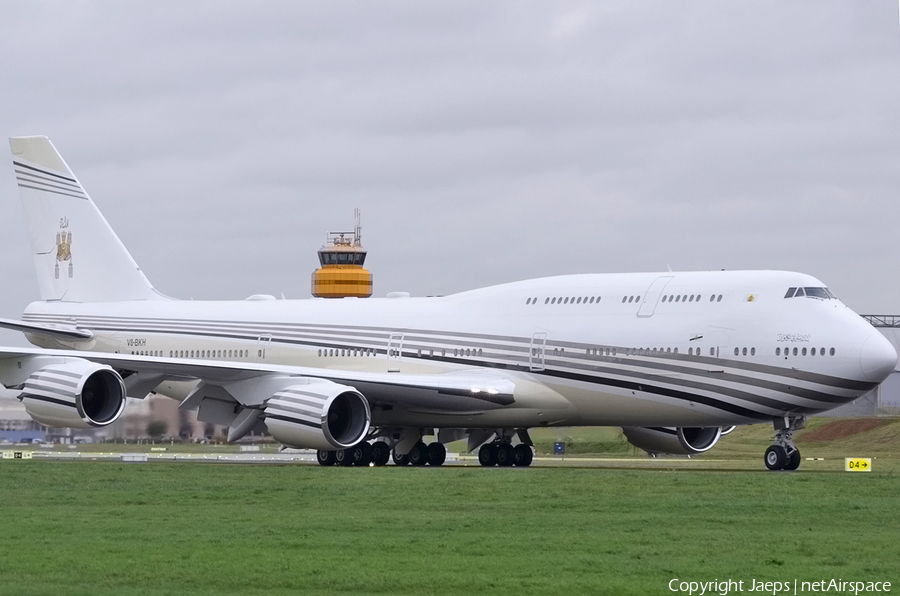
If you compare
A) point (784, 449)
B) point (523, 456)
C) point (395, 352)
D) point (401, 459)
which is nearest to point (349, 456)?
point (401, 459)

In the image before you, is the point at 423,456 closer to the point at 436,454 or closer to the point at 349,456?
the point at 436,454

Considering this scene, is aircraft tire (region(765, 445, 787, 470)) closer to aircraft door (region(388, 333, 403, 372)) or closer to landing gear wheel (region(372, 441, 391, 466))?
aircraft door (region(388, 333, 403, 372))

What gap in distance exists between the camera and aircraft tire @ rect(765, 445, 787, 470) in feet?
95.3

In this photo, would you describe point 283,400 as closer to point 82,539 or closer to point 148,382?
point 148,382

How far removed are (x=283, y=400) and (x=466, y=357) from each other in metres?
4.81

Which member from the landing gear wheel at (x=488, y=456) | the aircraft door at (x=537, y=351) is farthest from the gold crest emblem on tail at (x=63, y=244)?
the aircraft door at (x=537, y=351)

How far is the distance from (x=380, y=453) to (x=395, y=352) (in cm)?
271

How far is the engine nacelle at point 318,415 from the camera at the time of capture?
3078 cm

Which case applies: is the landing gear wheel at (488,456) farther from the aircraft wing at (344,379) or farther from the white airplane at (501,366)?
the aircraft wing at (344,379)

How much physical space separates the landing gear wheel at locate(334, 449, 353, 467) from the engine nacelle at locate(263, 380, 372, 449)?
2235 millimetres

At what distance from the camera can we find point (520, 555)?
48.1 feet

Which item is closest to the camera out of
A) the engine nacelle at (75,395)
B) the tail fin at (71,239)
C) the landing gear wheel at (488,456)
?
the engine nacelle at (75,395)

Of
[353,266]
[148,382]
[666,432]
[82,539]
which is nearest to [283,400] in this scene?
[148,382]

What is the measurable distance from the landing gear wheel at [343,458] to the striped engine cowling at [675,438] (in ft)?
22.8
